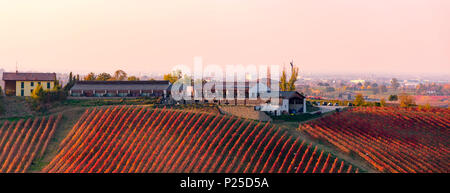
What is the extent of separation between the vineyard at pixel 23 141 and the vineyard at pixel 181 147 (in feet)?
10.4

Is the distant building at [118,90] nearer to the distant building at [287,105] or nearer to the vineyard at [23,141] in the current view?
the vineyard at [23,141]

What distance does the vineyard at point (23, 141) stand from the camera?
153ft

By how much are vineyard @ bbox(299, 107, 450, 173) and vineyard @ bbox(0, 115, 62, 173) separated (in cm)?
3442

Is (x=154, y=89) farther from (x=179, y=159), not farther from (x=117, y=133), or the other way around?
(x=179, y=159)

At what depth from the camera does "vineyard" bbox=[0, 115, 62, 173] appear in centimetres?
4656

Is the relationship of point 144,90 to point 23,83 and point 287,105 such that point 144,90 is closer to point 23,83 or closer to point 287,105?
point 23,83

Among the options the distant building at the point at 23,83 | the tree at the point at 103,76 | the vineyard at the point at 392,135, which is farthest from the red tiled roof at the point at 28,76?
the vineyard at the point at 392,135

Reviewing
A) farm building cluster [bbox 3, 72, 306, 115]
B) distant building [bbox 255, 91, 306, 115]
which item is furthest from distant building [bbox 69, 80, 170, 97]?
distant building [bbox 255, 91, 306, 115]

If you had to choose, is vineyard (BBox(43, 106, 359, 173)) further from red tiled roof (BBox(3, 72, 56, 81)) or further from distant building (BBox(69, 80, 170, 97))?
red tiled roof (BBox(3, 72, 56, 81))

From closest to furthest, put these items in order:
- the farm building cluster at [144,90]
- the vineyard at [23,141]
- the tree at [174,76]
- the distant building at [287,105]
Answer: the vineyard at [23,141]
the distant building at [287,105]
the farm building cluster at [144,90]
the tree at [174,76]

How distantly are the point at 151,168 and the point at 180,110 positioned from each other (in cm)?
1564

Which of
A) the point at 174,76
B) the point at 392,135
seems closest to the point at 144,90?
the point at 174,76

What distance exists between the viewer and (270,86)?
3063 inches
